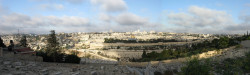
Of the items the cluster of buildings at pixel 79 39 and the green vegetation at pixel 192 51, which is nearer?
the green vegetation at pixel 192 51

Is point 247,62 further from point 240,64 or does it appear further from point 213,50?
point 213,50

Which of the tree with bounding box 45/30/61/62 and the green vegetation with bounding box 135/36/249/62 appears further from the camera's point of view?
the green vegetation with bounding box 135/36/249/62

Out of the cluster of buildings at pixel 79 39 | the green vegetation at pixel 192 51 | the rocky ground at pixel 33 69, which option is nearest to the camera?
the rocky ground at pixel 33 69

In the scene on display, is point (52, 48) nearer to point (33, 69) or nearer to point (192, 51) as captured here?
point (33, 69)

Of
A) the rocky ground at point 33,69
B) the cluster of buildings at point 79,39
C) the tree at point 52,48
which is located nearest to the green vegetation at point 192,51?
the tree at point 52,48

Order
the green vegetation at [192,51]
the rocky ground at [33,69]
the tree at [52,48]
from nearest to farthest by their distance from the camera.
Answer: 1. the rocky ground at [33,69]
2. the tree at [52,48]
3. the green vegetation at [192,51]

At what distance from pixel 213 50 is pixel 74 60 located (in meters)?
21.6

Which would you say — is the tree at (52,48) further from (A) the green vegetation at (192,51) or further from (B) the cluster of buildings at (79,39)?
(B) the cluster of buildings at (79,39)

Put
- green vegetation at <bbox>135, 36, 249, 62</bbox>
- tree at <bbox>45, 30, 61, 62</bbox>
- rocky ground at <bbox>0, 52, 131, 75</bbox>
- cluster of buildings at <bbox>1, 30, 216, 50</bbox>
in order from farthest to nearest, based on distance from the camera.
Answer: cluster of buildings at <bbox>1, 30, 216, 50</bbox>
green vegetation at <bbox>135, 36, 249, 62</bbox>
tree at <bbox>45, 30, 61, 62</bbox>
rocky ground at <bbox>0, 52, 131, 75</bbox>

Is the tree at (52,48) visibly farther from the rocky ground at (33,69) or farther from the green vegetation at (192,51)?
the green vegetation at (192,51)

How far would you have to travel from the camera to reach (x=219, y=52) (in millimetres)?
25672

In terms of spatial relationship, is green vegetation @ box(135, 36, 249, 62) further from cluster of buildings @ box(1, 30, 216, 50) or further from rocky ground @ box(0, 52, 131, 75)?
cluster of buildings @ box(1, 30, 216, 50)

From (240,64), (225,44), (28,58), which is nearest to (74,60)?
(28,58)

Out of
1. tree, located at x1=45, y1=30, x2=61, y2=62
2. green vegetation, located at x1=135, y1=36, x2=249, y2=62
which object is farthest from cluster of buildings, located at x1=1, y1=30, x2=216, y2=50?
green vegetation, located at x1=135, y1=36, x2=249, y2=62
